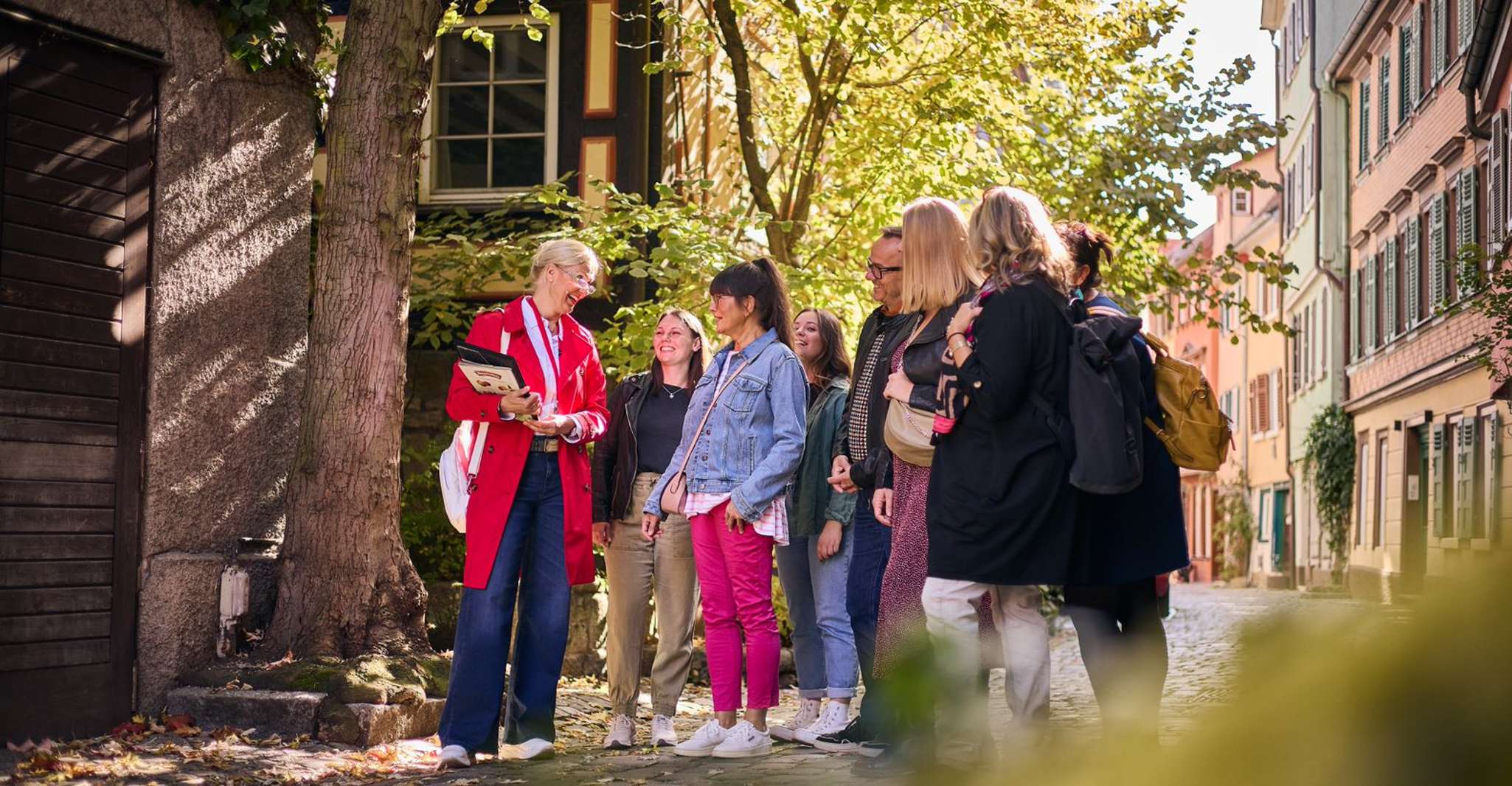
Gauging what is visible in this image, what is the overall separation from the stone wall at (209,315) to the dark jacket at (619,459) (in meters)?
1.64

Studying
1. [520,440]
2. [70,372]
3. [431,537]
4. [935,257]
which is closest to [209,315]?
[70,372]

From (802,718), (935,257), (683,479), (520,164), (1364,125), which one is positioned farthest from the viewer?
(1364,125)

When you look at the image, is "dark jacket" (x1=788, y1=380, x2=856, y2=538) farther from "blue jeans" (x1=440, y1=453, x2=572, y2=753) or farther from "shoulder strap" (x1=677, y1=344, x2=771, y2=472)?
"blue jeans" (x1=440, y1=453, x2=572, y2=753)

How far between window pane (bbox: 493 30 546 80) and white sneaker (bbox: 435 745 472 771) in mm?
9552

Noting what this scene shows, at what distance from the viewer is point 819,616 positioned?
23.6 feet

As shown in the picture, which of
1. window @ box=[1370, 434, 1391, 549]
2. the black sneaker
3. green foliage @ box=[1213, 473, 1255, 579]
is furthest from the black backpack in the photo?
green foliage @ box=[1213, 473, 1255, 579]

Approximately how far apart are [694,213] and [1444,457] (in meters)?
18.4

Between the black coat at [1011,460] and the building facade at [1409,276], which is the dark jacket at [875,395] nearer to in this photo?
the black coat at [1011,460]

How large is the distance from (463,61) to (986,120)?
4.78 metres

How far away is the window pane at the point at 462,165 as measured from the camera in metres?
14.9

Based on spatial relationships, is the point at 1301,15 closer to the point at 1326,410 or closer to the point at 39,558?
the point at 1326,410

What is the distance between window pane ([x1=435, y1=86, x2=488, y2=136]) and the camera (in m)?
14.9

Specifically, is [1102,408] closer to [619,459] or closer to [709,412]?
[709,412]

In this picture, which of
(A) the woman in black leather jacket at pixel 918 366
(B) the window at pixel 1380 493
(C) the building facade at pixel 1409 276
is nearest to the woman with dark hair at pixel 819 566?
(A) the woman in black leather jacket at pixel 918 366
